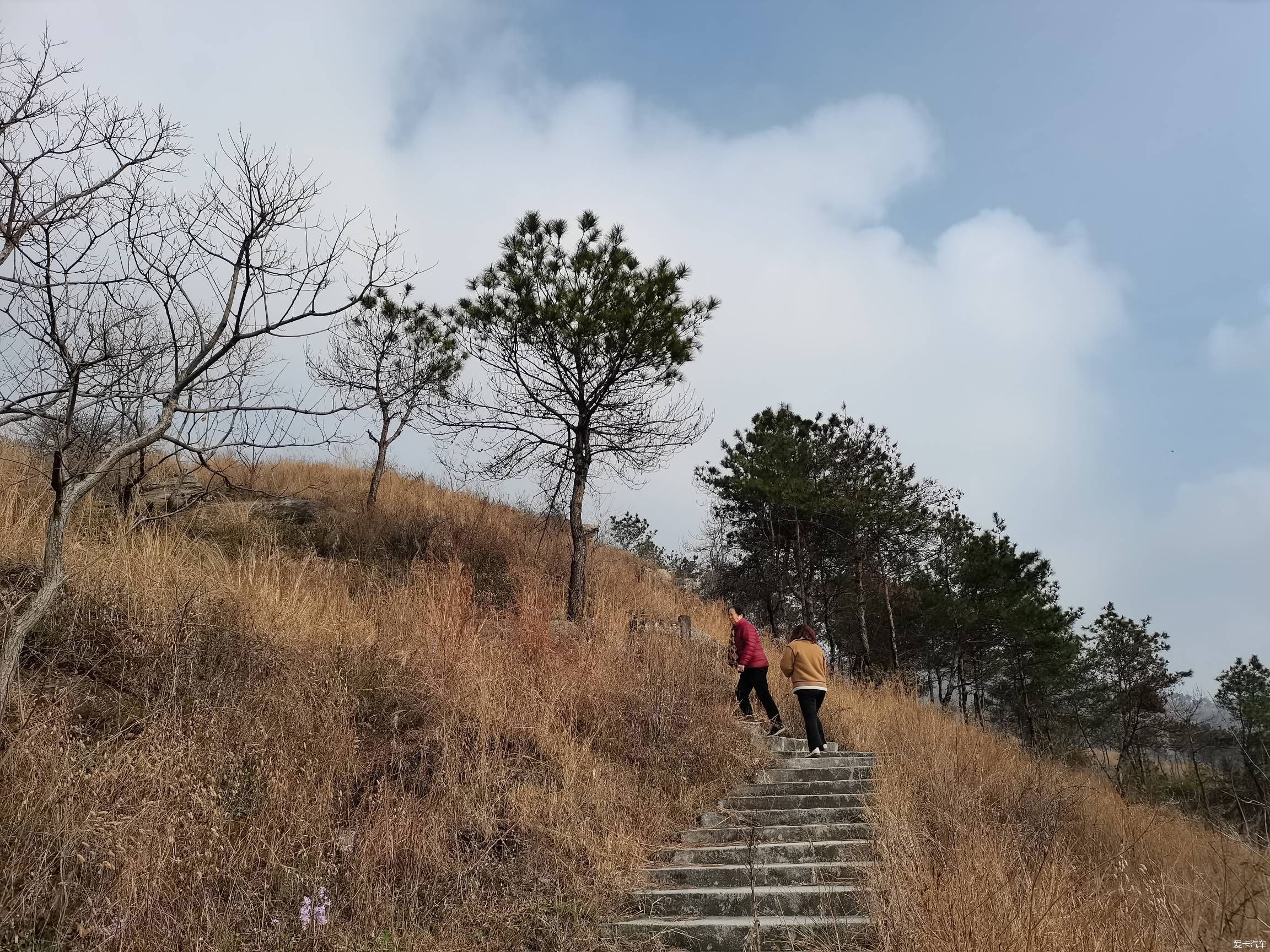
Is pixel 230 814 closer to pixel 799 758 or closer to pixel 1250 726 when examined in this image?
pixel 799 758

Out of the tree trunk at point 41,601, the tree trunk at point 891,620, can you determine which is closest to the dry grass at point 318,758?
the tree trunk at point 41,601

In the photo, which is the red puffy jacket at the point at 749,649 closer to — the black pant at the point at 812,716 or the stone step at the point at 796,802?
the black pant at the point at 812,716

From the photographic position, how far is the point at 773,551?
65.1 feet

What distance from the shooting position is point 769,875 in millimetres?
5570

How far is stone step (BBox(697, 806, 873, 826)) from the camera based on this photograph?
21.9 feet

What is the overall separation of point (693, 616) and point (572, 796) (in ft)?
30.7

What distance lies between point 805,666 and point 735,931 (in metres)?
4.35

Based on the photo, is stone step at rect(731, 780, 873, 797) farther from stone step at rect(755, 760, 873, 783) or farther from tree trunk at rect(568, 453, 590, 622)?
tree trunk at rect(568, 453, 590, 622)

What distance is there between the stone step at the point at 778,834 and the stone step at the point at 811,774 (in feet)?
4.90

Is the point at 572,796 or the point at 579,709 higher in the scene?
the point at 579,709

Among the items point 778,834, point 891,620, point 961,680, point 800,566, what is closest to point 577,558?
point 778,834

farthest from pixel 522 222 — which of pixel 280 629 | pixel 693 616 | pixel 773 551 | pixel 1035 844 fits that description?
pixel 773 551

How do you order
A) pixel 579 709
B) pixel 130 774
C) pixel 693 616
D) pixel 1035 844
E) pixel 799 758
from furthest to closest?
pixel 693 616 → pixel 799 758 → pixel 579 709 → pixel 1035 844 → pixel 130 774

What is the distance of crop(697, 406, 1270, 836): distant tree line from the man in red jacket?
21.6ft
